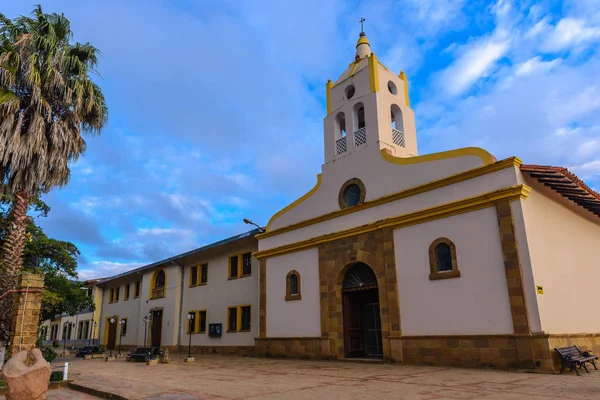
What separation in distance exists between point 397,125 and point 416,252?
632cm

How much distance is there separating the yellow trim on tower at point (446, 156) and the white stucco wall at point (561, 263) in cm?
164

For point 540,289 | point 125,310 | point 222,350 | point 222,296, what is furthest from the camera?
point 125,310

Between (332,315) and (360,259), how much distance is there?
252 centimetres

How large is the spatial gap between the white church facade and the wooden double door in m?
0.05

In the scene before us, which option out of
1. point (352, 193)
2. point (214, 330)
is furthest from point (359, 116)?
point (214, 330)

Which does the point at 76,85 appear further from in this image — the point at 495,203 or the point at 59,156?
the point at 495,203

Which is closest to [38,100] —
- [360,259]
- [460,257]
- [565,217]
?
[360,259]

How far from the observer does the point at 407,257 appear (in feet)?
49.0

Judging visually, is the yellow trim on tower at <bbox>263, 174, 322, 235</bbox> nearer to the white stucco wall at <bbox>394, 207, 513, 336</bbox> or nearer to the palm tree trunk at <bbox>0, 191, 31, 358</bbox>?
the white stucco wall at <bbox>394, 207, 513, 336</bbox>

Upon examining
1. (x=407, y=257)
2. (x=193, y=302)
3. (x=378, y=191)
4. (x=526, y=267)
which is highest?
(x=378, y=191)

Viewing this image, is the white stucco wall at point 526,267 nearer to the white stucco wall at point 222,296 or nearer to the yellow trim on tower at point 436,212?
the yellow trim on tower at point 436,212

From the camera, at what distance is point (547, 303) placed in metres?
12.2

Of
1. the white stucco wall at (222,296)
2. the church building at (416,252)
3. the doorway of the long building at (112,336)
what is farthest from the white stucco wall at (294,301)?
the doorway of the long building at (112,336)

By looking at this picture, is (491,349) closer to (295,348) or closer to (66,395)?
(295,348)
